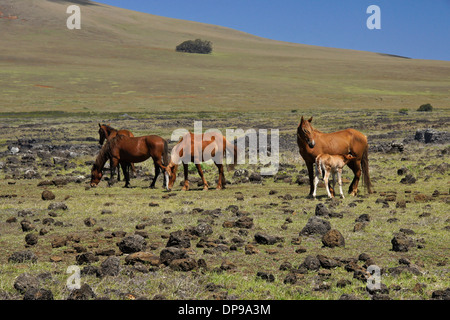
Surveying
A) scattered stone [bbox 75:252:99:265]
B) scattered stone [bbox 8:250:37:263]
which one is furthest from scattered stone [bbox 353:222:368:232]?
scattered stone [bbox 8:250:37:263]

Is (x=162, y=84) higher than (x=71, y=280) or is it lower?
higher

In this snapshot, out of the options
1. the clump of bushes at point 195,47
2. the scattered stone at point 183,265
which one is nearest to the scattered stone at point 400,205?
the scattered stone at point 183,265

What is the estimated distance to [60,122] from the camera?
53.2m

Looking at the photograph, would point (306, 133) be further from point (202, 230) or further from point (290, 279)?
point (290, 279)

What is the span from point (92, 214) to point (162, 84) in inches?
3567

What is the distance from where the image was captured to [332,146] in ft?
49.9

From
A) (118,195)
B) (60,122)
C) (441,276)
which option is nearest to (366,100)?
(60,122)

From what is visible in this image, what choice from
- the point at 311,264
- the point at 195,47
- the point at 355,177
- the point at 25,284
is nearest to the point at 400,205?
the point at 355,177

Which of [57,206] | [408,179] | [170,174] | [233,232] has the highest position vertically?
[170,174]

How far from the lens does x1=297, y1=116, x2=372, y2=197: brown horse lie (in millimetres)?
14680

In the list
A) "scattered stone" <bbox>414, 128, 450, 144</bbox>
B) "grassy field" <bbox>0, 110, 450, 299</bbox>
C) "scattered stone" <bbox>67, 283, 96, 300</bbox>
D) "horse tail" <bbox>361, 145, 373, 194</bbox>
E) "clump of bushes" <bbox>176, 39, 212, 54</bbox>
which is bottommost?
"grassy field" <bbox>0, 110, 450, 299</bbox>

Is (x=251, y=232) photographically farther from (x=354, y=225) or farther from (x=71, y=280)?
(x=71, y=280)

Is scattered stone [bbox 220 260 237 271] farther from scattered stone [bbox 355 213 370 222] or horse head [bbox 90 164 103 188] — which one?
horse head [bbox 90 164 103 188]
